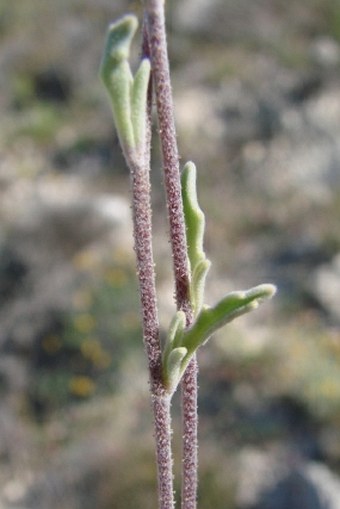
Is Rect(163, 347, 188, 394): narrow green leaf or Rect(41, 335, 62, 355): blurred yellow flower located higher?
Rect(41, 335, 62, 355): blurred yellow flower

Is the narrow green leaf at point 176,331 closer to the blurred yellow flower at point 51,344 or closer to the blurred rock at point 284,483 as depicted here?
the blurred rock at point 284,483

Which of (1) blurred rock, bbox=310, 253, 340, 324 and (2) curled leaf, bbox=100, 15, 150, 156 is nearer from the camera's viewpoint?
(2) curled leaf, bbox=100, 15, 150, 156

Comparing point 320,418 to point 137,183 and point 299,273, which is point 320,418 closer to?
point 299,273

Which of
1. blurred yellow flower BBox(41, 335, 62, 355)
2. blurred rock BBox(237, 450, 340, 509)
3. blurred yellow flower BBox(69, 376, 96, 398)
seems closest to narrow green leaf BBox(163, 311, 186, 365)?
blurred rock BBox(237, 450, 340, 509)

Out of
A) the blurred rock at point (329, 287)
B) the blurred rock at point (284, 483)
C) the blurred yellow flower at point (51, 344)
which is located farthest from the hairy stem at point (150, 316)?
the blurred rock at point (329, 287)

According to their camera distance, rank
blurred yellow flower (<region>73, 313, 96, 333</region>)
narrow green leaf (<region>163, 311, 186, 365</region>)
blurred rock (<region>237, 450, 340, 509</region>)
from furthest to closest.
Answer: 1. blurred yellow flower (<region>73, 313, 96, 333</region>)
2. blurred rock (<region>237, 450, 340, 509</region>)
3. narrow green leaf (<region>163, 311, 186, 365</region>)

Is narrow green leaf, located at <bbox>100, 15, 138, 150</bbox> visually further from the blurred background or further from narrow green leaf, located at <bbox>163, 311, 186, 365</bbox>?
the blurred background
